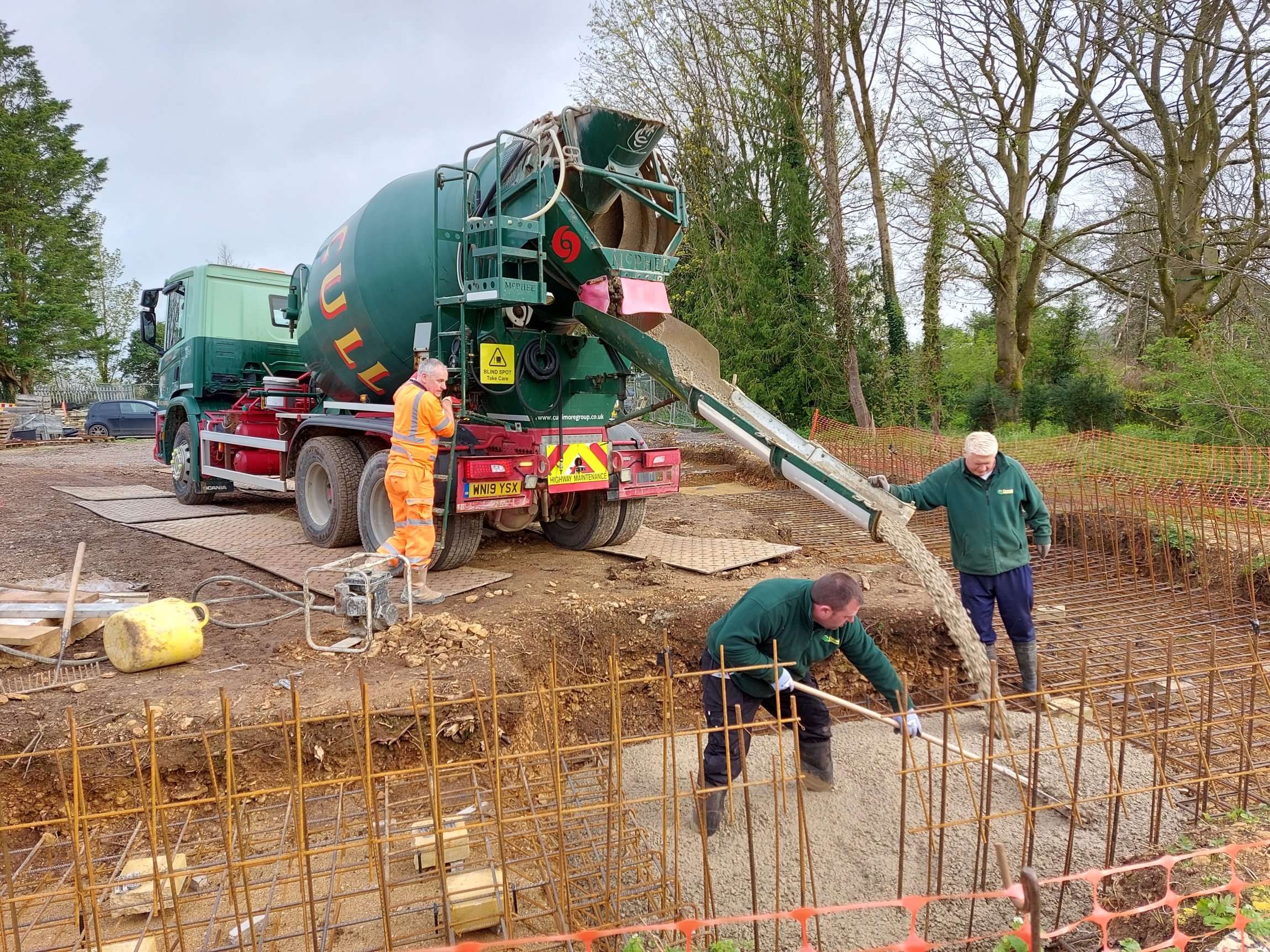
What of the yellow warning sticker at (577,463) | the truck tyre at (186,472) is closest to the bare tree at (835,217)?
the yellow warning sticker at (577,463)

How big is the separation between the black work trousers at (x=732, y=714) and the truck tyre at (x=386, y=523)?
2.71m

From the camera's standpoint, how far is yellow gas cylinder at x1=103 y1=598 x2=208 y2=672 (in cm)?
404

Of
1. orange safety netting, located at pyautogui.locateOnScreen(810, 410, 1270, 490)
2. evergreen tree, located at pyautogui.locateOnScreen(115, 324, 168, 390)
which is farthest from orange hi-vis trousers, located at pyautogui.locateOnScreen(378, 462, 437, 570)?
evergreen tree, located at pyautogui.locateOnScreen(115, 324, 168, 390)

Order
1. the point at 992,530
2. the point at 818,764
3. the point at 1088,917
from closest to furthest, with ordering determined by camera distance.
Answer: the point at 1088,917, the point at 818,764, the point at 992,530

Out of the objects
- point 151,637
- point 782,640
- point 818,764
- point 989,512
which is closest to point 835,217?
point 989,512

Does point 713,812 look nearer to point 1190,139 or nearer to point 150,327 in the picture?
point 150,327

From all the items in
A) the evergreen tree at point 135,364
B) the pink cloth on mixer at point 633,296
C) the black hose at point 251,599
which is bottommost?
the black hose at point 251,599

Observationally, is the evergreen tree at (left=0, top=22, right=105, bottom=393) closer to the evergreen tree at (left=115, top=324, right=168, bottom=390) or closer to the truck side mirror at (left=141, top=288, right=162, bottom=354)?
the evergreen tree at (left=115, top=324, right=168, bottom=390)

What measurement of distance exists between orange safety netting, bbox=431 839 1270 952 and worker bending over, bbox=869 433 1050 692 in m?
1.45

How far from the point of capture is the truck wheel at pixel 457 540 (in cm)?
567

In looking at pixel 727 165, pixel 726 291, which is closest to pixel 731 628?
pixel 726 291

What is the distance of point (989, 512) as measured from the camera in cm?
422

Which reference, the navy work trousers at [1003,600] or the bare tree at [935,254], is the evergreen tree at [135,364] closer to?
the bare tree at [935,254]

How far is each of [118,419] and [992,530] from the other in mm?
22664
